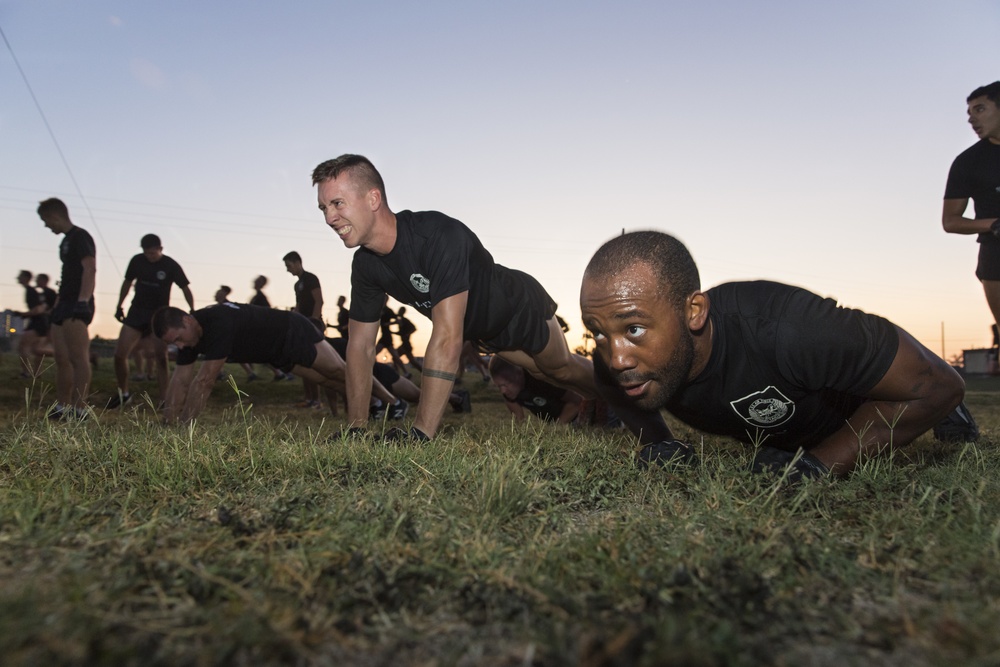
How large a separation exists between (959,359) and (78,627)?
44171 mm

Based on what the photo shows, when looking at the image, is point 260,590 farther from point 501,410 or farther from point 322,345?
point 501,410

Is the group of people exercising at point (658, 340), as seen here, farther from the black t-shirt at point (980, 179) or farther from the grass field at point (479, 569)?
the grass field at point (479, 569)

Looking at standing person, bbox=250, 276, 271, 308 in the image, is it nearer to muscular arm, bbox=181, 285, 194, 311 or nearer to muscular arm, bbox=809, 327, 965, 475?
muscular arm, bbox=181, 285, 194, 311

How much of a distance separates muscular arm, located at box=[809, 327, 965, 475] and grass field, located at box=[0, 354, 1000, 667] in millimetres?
213

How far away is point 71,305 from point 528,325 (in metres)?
4.94

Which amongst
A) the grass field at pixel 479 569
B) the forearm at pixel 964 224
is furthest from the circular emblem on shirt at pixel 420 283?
the forearm at pixel 964 224

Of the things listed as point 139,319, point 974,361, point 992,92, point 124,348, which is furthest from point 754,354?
point 974,361

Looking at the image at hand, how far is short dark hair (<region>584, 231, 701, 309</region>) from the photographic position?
2.80 metres

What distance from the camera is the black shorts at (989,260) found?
4.90 meters

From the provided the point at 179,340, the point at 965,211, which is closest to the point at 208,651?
the point at 965,211

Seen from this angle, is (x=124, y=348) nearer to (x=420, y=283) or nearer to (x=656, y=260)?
(x=420, y=283)

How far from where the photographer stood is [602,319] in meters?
2.82

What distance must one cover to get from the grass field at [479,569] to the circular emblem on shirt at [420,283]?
1999mm

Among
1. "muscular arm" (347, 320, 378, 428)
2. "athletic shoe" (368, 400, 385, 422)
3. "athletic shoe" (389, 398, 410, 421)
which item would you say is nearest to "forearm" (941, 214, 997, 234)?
"muscular arm" (347, 320, 378, 428)
